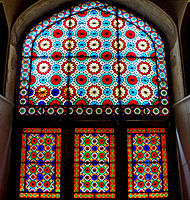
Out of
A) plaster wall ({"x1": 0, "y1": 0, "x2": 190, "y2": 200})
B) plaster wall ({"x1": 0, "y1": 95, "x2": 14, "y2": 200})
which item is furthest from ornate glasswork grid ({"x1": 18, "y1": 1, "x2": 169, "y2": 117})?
plaster wall ({"x1": 0, "y1": 95, "x2": 14, "y2": 200})

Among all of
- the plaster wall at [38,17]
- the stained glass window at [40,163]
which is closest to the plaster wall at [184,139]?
the plaster wall at [38,17]

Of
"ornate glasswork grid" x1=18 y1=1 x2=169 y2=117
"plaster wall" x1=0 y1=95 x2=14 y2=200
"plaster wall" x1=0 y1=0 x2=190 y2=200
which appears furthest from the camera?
"ornate glasswork grid" x1=18 y1=1 x2=169 y2=117

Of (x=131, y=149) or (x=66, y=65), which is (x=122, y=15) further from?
(x=131, y=149)

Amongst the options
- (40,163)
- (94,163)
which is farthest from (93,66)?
(40,163)

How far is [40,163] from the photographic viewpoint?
190 inches

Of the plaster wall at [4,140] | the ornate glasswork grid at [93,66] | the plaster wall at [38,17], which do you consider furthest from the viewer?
the ornate glasswork grid at [93,66]

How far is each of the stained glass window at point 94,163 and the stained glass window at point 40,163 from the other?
1.31ft

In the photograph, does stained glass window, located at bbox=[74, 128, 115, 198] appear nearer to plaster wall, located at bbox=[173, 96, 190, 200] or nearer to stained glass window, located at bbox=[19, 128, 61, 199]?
stained glass window, located at bbox=[19, 128, 61, 199]

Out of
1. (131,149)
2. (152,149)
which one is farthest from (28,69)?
(152,149)

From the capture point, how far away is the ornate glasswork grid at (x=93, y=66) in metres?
5.07

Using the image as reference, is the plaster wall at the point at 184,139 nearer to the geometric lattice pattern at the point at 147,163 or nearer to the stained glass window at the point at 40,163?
the geometric lattice pattern at the point at 147,163

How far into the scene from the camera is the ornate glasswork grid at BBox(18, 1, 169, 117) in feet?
16.6

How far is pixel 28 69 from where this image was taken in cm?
530

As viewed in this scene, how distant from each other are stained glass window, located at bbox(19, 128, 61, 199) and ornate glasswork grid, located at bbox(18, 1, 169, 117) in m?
0.48
